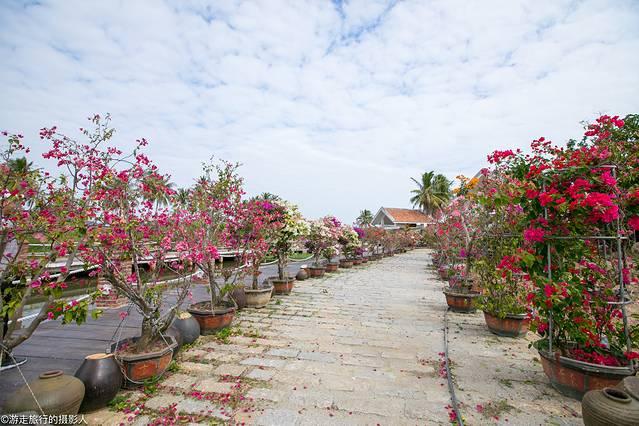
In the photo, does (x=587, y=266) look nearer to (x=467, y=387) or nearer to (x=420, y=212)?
(x=467, y=387)

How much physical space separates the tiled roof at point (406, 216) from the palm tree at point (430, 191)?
1.08 meters

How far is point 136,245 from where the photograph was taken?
12.7ft

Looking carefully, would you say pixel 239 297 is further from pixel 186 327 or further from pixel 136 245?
pixel 136 245

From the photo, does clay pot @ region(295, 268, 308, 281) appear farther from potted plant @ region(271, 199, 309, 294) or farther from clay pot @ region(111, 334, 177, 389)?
clay pot @ region(111, 334, 177, 389)

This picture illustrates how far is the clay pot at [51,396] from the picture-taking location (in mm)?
2447

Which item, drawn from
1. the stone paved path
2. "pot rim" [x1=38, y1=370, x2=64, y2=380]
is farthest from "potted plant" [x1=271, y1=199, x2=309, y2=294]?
"pot rim" [x1=38, y1=370, x2=64, y2=380]

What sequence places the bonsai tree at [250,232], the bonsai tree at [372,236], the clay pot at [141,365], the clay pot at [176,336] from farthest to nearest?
the bonsai tree at [372,236]
the bonsai tree at [250,232]
the clay pot at [176,336]
the clay pot at [141,365]

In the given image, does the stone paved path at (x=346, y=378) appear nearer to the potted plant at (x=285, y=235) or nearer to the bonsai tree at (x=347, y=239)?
the potted plant at (x=285, y=235)

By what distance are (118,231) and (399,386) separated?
3533 mm

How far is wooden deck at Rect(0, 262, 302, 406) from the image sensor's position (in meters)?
3.62

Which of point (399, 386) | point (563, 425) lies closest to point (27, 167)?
point (399, 386)

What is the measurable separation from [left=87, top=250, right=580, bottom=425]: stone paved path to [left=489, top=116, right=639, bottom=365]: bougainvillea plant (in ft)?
2.45

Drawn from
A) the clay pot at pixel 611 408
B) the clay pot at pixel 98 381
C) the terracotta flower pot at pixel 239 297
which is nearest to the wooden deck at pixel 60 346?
the clay pot at pixel 98 381

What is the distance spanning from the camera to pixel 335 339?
5.22m
